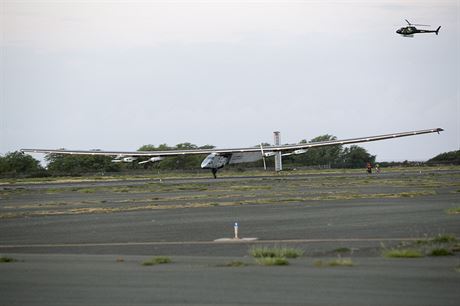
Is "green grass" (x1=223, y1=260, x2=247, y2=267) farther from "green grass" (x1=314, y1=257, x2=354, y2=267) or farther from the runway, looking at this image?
"green grass" (x1=314, y1=257, x2=354, y2=267)

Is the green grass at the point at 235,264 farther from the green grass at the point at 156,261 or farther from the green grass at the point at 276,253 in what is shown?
the green grass at the point at 156,261

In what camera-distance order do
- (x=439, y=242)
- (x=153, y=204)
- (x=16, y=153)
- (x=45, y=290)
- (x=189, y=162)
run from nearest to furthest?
(x=45, y=290)
(x=439, y=242)
(x=153, y=204)
(x=16, y=153)
(x=189, y=162)

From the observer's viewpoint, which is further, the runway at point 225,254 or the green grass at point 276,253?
the green grass at point 276,253

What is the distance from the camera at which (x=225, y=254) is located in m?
16.5

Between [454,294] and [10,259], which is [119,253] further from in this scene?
[454,294]

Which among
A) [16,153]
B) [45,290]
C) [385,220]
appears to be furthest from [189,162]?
[45,290]

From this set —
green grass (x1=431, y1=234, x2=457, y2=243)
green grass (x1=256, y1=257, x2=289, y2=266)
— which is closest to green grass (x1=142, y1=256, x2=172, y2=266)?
green grass (x1=256, y1=257, x2=289, y2=266)

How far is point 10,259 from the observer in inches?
659

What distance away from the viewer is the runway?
11.4 meters

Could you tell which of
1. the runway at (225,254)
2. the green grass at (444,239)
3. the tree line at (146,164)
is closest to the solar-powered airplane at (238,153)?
the tree line at (146,164)

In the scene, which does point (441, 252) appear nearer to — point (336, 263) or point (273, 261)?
point (336, 263)

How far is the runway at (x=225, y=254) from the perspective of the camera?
37.5 ft

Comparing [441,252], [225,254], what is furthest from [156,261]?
[441,252]

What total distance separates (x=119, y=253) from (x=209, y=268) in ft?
13.3
